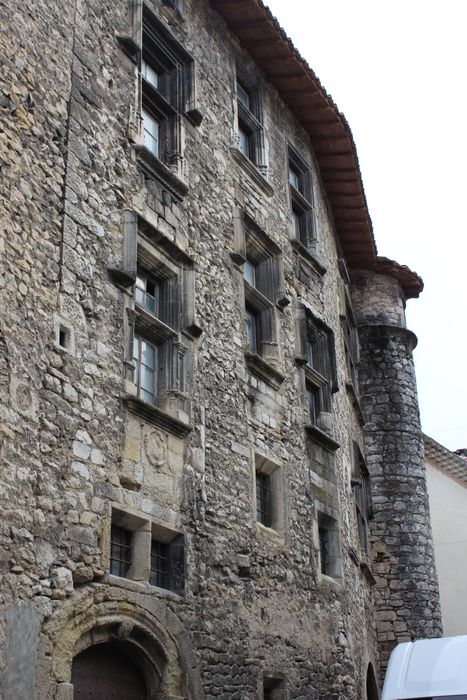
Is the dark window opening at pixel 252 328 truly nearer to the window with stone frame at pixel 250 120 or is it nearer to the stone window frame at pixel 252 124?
the stone window frame at pixel 252 124

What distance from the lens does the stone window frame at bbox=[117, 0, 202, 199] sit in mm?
9570

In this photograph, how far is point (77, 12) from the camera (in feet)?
29.5

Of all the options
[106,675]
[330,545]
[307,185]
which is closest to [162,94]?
[307,185]

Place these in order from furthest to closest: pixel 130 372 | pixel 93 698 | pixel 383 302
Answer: pixel 383 302, pixel 130 372, pixel 93 698

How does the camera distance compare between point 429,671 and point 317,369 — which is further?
point 317,369

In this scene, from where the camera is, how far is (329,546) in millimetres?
12109

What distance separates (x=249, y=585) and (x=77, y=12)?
5.75 meters

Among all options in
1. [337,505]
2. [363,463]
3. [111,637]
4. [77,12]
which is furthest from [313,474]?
[77,12]

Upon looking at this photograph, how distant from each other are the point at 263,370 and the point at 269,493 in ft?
4.55

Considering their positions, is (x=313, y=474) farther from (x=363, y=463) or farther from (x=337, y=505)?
(x=363, y=463)

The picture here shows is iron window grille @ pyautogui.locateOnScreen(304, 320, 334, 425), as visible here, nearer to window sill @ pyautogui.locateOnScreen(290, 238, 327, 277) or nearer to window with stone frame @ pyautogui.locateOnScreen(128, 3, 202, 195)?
window sill @ pyautogui.locateOnScreen(290, 238, 327, 277)

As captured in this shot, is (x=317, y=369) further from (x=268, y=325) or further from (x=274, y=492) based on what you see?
(x=274, y=492)

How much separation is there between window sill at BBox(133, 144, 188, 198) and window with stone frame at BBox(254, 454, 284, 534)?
9.72ft

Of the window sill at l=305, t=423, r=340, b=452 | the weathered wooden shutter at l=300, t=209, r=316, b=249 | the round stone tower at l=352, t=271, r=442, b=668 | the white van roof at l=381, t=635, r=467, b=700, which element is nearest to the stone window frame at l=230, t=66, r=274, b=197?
the weathered wooden shutter at l=300, t=209, r=316, b=249
